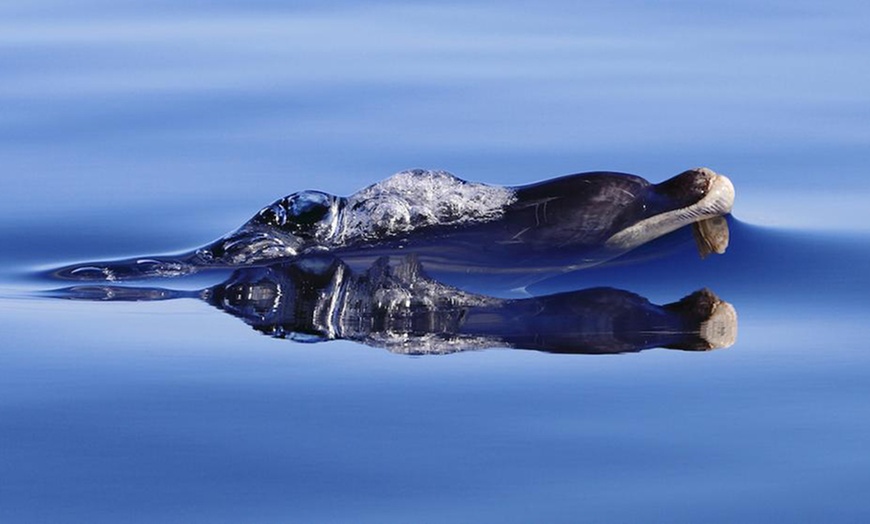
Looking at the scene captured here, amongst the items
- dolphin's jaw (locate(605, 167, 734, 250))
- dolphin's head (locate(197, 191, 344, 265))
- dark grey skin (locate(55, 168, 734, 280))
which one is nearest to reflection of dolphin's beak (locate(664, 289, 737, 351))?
dolphin's jaw (locate(605, 167, 734, 250))

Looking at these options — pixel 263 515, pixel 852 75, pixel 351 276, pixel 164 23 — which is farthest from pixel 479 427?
pixel 164 23

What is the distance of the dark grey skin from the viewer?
10.1 meters

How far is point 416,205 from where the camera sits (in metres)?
10.6

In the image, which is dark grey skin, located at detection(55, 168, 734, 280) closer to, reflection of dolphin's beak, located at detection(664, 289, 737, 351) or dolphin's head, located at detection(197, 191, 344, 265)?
dolphin's head, located at detection(197, 191, 344, 265)

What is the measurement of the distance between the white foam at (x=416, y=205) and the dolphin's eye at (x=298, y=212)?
0.50ft

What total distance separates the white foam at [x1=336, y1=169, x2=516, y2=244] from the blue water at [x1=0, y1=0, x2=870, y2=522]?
95cm

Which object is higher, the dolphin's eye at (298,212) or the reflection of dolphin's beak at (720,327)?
the dolphin's eye at (298,212)

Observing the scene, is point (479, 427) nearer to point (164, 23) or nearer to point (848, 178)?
point (848, 178)

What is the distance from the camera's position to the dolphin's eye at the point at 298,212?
10617mm

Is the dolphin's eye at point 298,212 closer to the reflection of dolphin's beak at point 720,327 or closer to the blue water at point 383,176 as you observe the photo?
the blue water at point 383,176

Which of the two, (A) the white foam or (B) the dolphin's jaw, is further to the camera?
(A) the white foam

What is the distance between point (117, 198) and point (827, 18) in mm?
9534

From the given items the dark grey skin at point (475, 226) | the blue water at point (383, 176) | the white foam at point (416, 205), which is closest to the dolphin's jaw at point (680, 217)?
the dark grey skin at point (475, 226)

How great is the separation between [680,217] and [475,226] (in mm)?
1247
